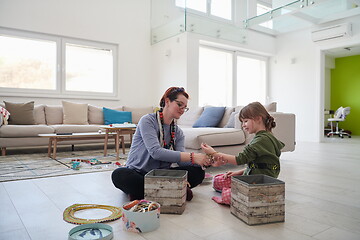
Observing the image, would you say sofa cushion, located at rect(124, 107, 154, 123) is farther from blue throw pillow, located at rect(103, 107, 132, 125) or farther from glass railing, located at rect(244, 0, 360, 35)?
glass railing, located at rect(244, 0, 360, 35)

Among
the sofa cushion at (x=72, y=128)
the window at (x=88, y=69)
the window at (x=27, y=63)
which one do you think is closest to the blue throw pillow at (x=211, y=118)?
the sofa cushion at (x=72, y=128)

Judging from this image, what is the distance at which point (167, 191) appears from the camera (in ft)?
5.20

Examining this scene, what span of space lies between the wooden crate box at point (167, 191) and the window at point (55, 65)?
175 inches

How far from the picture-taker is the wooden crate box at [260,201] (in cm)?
143

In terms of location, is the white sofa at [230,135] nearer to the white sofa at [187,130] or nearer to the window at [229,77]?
the white sofa at [187,130]

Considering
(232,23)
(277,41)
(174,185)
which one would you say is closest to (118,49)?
(232,23)

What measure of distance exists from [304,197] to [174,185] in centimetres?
104

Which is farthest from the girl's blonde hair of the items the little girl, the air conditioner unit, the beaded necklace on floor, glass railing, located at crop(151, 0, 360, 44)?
the air conditioner unit

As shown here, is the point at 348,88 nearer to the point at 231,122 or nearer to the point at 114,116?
the point at 231,122

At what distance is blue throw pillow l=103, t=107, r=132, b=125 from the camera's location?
5289 mm

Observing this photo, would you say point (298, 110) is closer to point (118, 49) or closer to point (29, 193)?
point (118, 49)

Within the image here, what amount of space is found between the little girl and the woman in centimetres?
18

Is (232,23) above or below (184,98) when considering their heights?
above

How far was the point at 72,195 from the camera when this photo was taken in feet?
6.67
